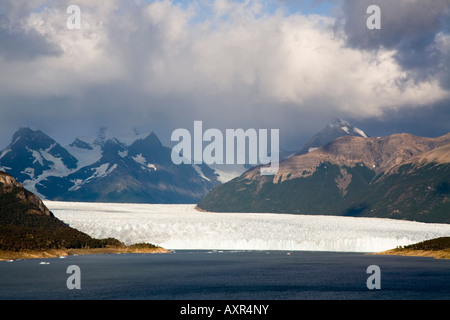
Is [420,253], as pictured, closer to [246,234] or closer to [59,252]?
[246,234]

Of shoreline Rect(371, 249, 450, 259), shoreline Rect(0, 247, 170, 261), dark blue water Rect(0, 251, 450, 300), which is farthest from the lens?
shoreline Rect(371, 249, 450, 259)

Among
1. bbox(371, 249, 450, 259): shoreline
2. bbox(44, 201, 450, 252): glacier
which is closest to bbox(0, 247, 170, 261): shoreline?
bbox(44, 201, 450, 252): glacier

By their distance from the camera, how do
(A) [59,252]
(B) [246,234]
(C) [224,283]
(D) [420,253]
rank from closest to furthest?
1. (C) [224,283]
2. (A) [59,252]
3. (D) [420,253]
4. (B) [246,234]

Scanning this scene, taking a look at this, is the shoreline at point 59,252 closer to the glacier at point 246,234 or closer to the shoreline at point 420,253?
the glacier at point 246,234

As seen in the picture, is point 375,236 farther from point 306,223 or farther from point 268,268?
point 268,268

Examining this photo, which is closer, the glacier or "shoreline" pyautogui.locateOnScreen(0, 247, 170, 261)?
"shoreline" pyautogui.locateOnScreen(0, 247, 170, 261)

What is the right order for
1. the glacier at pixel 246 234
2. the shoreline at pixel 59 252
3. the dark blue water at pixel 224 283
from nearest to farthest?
1. the dark blue water at pixel 224 283
2. the shoreline at pixel 59 252
3. the glacier at pixel 246 234

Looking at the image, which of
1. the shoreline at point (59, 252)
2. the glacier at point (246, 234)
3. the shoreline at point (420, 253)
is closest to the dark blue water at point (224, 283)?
the shoreline at point (59, 252)

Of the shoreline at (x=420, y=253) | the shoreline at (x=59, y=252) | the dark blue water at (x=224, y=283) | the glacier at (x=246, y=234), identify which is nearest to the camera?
the dark blue water at (x=224, y=283)

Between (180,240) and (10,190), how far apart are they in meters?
39.4

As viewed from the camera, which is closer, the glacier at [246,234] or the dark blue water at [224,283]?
the dark blue water at [224,283]

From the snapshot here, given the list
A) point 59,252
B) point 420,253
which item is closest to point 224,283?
point 59,252

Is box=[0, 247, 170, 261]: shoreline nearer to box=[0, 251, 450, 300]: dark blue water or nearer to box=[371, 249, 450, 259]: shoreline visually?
box=[0, 251, 450, 300]: dark blue water
